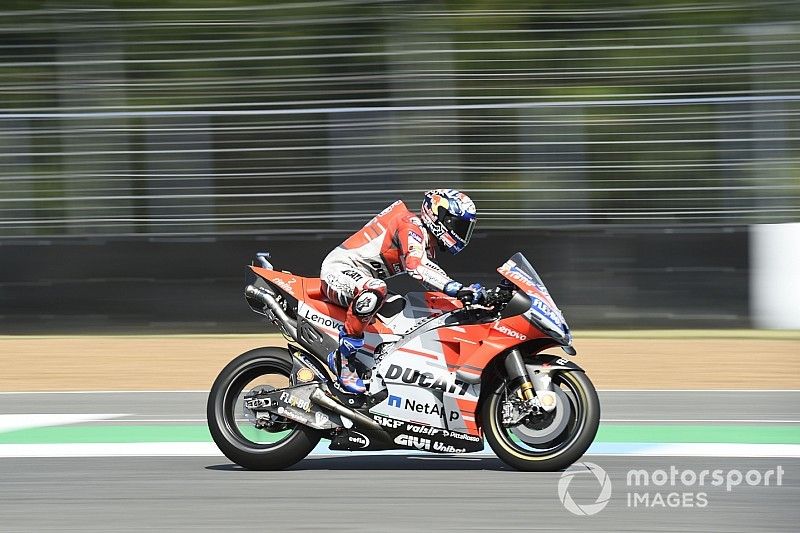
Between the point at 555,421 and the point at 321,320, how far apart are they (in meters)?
1.44

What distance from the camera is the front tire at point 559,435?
688 centimetres

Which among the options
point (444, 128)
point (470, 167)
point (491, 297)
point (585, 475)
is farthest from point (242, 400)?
point (444, 128)

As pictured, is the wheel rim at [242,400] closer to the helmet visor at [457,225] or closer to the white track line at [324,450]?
the white track line at [324,450]

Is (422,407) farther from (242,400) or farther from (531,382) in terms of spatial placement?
(242,400)

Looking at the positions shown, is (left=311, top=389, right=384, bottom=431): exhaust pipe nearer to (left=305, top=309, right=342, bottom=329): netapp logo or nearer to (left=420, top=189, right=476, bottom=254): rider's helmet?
(left=305, top=309, right=342, bottom=329): netapp logo

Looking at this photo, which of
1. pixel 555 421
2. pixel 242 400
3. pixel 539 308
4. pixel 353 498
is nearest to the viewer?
pixel 353 498

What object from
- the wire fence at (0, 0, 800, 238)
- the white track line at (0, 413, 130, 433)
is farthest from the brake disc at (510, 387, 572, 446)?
the wire fence at (0, 0, 800, 238)

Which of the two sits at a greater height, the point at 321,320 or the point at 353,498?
the point at 321,320

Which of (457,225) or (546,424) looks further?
(457,225)

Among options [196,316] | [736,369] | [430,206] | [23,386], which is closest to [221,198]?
[196,316]

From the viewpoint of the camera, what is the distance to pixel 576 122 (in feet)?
47.9

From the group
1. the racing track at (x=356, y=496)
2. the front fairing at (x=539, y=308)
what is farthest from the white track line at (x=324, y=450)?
the front fairing at (x=539, y=308)

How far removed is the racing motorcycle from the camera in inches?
273

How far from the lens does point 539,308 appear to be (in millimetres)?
6906
